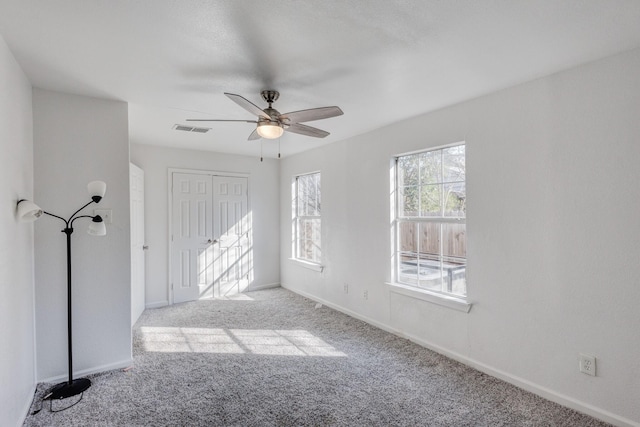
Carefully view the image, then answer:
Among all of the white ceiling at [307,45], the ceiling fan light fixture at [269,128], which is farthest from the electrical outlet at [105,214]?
the ceiling fan light fixture at [269,128]

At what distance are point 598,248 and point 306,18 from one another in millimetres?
2354

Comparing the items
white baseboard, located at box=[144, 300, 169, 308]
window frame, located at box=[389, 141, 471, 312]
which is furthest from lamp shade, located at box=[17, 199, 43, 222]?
window frame, located at box=[389, 141, 471, 312]

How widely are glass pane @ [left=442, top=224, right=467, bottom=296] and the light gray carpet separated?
692 mm

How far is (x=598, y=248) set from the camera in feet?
7.07

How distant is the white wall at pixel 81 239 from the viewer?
261 centimetres

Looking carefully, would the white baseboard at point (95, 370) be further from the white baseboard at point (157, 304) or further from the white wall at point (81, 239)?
the white baseboard at point (157, 304)

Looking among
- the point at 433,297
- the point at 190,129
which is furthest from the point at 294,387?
the point at 190,129

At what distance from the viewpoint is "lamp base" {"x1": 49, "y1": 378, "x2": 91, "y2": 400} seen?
7.93 feet

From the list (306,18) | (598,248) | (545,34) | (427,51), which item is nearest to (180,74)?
(306,18)

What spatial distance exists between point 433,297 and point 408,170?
139 cm

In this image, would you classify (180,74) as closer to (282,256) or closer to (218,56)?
(218,56)

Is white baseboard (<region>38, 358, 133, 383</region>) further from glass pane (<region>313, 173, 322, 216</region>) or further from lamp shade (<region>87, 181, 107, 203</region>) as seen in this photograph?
glass pane (<region>313, 173, 322, 216</region>)

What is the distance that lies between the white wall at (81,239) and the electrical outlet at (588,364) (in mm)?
3599

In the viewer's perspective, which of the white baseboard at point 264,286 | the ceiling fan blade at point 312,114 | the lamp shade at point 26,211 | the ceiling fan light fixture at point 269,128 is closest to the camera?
the lamp shade at point 26,211
